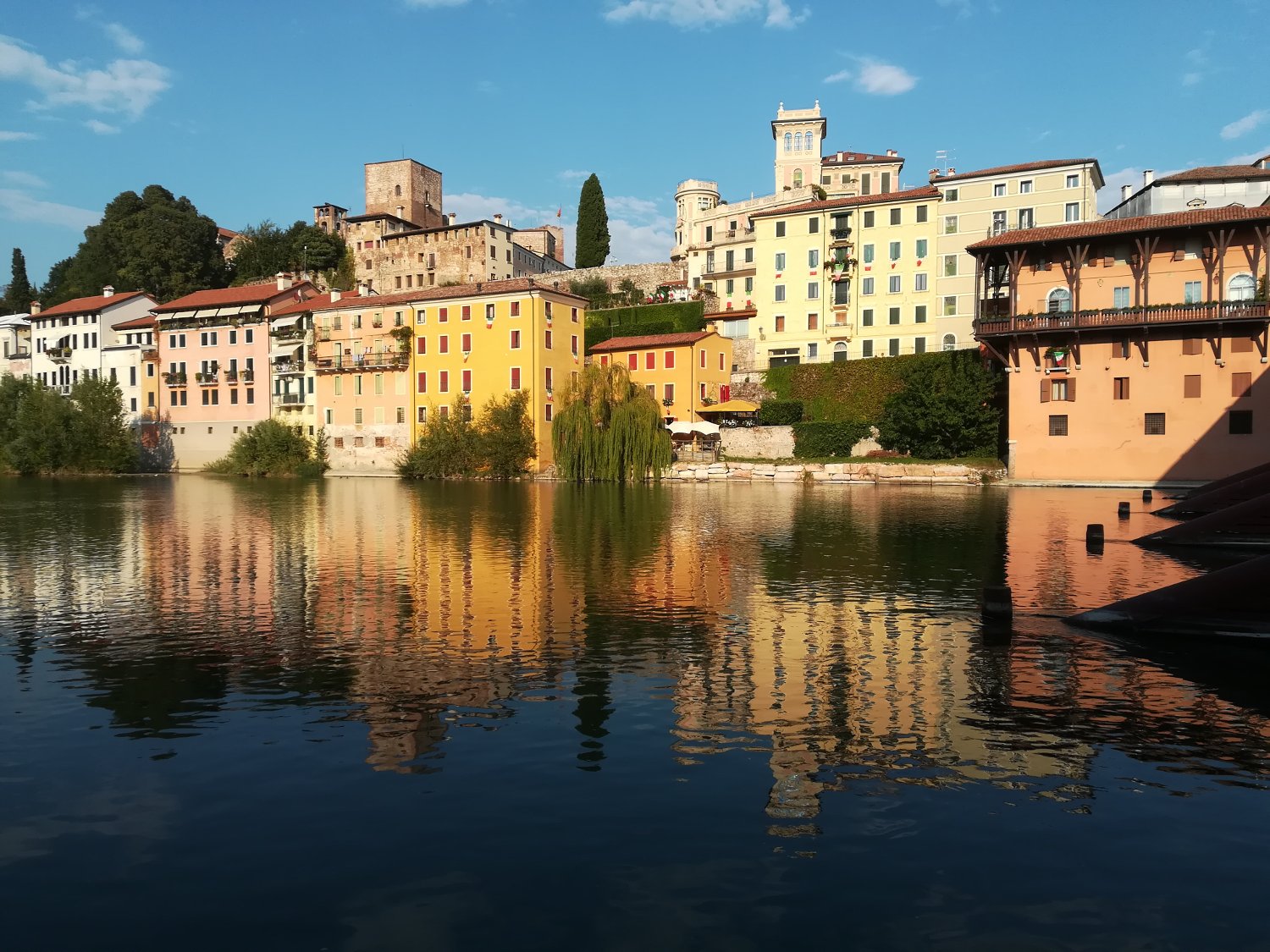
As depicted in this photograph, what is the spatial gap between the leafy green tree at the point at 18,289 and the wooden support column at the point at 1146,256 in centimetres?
12581

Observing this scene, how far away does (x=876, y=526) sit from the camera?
31578 millimetres

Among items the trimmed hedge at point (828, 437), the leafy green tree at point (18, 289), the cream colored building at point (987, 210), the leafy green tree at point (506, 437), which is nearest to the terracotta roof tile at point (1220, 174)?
the cream colored building at point (987, 210)

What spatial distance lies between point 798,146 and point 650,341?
154 feet

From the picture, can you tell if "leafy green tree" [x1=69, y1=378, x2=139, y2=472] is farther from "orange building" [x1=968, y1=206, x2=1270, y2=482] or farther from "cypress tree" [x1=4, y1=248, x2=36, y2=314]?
"orange building" [x1=968, y1=206, x2=1270, y2=482]

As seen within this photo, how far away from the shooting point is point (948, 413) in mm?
56375


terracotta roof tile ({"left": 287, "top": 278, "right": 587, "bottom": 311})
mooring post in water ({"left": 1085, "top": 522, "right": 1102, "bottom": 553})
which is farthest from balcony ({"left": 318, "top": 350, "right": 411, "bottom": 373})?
mooring post in water ({"left": 1085, "top": 522, "right": 1102, "bottom": 553})

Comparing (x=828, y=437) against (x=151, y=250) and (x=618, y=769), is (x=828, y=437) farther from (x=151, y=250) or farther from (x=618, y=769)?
(x=151, y=250)

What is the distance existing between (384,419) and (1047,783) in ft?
235

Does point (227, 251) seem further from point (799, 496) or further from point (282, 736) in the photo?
point (282, 736)

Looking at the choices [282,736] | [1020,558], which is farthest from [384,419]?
[282,736]

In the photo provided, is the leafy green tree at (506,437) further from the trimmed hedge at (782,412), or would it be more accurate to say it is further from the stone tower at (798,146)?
the stone tower at (798,146)

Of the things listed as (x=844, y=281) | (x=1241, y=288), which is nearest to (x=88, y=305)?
(x=844, y=281)

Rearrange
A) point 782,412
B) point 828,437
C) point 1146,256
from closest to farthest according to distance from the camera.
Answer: point 1146,256 → point 828,437 → point 782,412

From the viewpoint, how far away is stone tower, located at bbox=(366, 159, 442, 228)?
11538 cm
